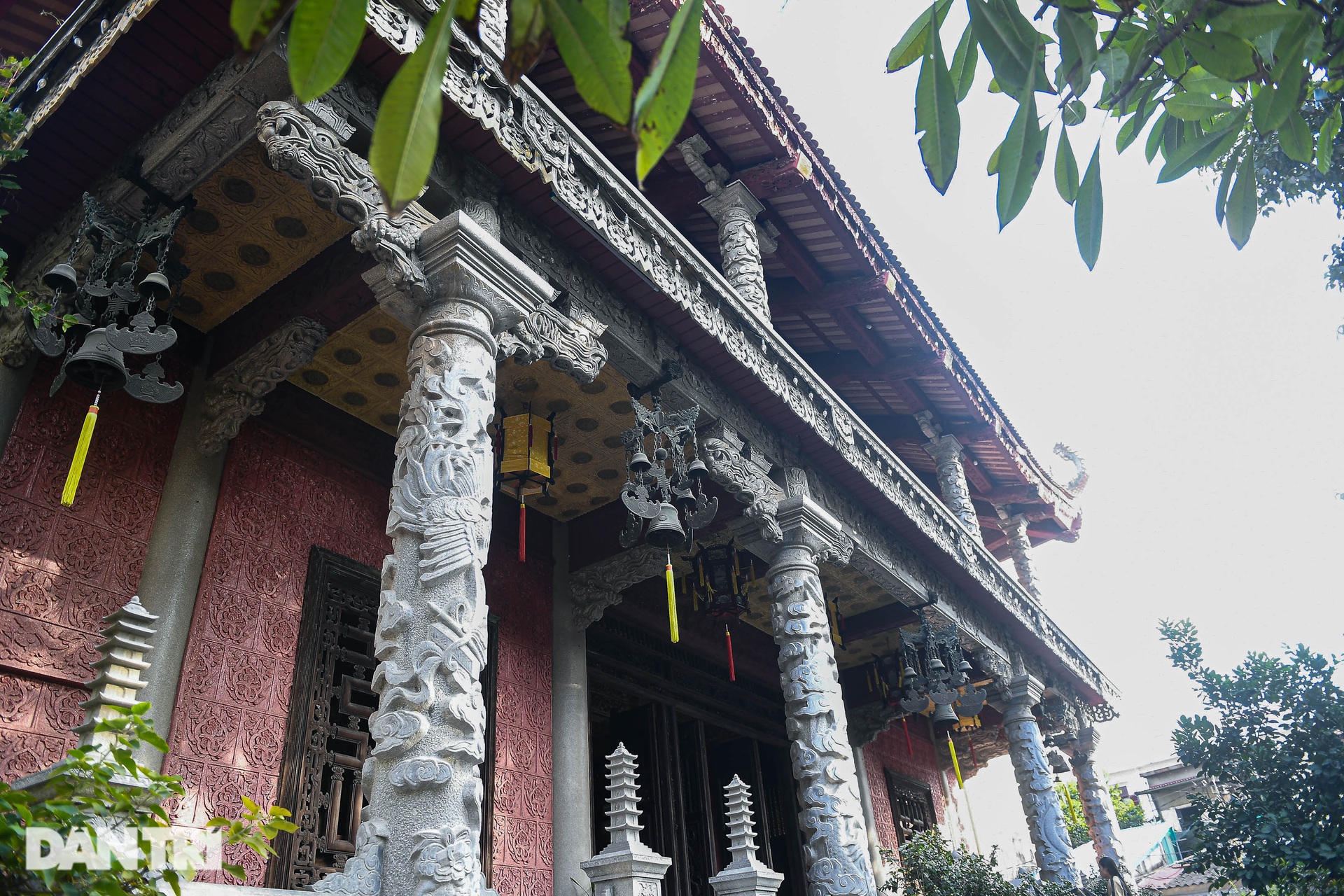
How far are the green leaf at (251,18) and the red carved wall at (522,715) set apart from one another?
22.6 ft

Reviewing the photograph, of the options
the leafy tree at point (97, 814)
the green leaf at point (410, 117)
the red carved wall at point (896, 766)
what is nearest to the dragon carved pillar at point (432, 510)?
the leafy tree at point (97, 814)

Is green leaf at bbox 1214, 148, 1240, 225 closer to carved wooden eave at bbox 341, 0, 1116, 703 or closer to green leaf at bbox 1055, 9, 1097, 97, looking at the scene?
green leaf at bbox 1055, 9, 1097, 97

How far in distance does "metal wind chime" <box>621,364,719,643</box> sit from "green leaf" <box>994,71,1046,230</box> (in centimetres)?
455

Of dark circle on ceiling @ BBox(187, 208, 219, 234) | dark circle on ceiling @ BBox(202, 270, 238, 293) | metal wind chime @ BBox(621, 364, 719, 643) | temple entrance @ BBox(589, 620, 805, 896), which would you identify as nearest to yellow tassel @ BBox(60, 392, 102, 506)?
dark circle on ceiling @ BBox(187, 208, 219, 234)

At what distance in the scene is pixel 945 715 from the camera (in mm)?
9516

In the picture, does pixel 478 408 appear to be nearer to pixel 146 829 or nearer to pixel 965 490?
pixel 146 829

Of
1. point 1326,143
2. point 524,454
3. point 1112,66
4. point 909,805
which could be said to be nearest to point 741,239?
point 524,454

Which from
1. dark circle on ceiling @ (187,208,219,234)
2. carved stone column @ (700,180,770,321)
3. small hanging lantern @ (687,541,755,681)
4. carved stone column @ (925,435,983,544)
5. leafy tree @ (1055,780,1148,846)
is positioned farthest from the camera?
leafy tree @ (1055,780,1148,846)

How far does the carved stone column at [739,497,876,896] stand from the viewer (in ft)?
20.4

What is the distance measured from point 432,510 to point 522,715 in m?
4.10

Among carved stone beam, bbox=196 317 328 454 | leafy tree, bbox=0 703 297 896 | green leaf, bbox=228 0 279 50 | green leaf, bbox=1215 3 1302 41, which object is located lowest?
leafy tree, bbox=0 703 297 896

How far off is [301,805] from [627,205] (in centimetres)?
430

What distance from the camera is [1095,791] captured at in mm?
13648

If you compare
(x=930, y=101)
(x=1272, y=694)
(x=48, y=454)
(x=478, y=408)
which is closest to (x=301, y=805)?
(x=48, y=454)
